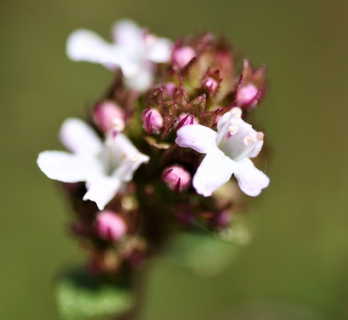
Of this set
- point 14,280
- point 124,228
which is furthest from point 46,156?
point 14,280

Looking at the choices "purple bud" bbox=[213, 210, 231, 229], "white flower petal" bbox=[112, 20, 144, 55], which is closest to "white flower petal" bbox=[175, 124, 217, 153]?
"purple bud" bbox=[213, 210, 231, 229]

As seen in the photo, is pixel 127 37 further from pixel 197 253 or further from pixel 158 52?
pixel 197 253

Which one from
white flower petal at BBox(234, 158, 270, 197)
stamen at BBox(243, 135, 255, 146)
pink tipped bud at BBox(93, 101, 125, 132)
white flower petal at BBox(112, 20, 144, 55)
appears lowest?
white flower petal at BBox(234, 158, 270, 197)

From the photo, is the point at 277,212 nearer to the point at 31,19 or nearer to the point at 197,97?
the point at 197,97

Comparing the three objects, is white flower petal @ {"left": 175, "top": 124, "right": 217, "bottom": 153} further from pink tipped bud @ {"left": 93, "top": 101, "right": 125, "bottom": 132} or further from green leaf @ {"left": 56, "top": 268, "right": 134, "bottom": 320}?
green leaf @ {"left": 56, "top": 268, "right": 134, "bottom": 320}

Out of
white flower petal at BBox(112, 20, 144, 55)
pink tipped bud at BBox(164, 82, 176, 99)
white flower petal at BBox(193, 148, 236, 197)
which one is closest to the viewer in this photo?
white flower petal at BBox(193, 148, 236, 197)

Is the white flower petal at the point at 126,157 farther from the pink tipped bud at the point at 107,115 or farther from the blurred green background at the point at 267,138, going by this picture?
the blurred green background at the point at 267,138
